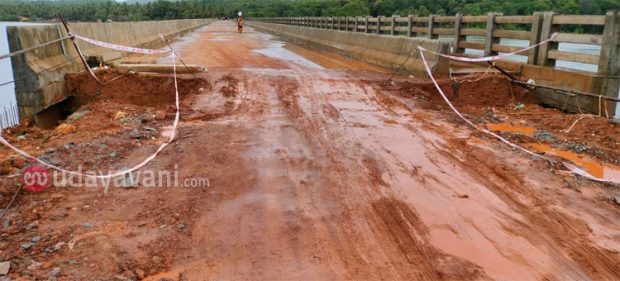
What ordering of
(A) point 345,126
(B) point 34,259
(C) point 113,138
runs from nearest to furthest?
(B) point 34,259 → (C) point 113,138 → (A) point 345,126

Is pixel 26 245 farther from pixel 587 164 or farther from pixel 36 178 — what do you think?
pixel 587 164

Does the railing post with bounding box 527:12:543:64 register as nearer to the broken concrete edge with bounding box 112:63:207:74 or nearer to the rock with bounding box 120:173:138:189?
the broken concrete edge with bounding box 112:63:207:74

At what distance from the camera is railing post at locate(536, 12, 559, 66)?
10.5 m

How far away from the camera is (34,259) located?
387 centimetres

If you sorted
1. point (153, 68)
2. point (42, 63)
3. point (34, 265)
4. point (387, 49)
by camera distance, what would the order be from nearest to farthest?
point (34, 265), point (42, 63), point (153, 68), point (387, 49)

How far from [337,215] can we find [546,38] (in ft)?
26.5

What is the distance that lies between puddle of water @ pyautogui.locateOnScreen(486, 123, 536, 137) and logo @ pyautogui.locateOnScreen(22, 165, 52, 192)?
652cm

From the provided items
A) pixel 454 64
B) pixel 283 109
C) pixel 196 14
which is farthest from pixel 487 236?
pixel 196 14

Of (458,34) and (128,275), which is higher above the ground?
(458,34)

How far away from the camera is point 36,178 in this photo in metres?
5.58

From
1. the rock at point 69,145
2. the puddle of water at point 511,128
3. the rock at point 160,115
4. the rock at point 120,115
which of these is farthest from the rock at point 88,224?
the puddle of water at point 511,128

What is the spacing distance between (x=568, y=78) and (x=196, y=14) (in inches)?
4974

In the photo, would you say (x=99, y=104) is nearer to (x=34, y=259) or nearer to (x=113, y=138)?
(x=113, y=138)

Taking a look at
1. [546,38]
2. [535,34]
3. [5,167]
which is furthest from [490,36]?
[5,167]
